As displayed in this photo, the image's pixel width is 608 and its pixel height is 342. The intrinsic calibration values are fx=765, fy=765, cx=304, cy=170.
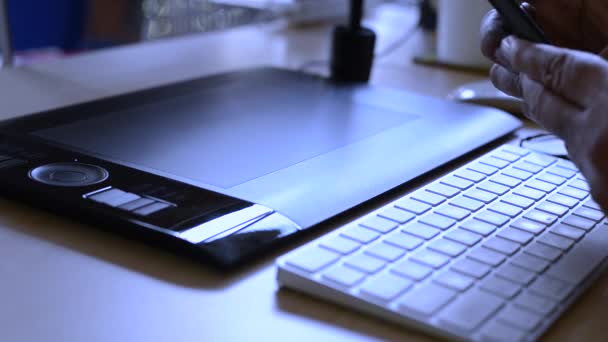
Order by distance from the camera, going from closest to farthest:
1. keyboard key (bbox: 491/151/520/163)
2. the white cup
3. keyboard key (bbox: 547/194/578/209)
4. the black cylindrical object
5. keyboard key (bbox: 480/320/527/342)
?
keyboard key (bbox: 480/320/527/342)
keyboard key (bbox: 547/194/578/209)
keyboard key (bbox: 491/151/520/163)
the black cylindrical object
the white cup

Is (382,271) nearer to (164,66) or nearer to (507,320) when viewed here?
(507,320)

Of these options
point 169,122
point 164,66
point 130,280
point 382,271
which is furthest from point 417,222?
point 164,66

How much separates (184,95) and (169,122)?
12 cm

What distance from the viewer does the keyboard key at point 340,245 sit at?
0.52m

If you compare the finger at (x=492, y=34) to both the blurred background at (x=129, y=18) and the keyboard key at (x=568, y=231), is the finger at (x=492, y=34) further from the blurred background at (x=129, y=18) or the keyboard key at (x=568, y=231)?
the blurred background at (x=129, y=18)

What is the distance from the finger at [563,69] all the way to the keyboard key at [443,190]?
12 centimetres

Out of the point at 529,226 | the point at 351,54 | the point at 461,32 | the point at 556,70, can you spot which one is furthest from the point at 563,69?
the point at 461,32

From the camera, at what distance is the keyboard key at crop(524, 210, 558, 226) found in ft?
1.98

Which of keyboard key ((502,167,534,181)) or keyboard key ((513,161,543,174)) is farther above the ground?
keyboard key ((513,161,543,174))

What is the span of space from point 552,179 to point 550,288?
0.22 m

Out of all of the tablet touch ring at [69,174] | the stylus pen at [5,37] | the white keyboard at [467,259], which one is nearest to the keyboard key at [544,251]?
the white keyboard at [467,259]

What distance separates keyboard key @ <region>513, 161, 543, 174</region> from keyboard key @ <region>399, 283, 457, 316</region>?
28 centimetres

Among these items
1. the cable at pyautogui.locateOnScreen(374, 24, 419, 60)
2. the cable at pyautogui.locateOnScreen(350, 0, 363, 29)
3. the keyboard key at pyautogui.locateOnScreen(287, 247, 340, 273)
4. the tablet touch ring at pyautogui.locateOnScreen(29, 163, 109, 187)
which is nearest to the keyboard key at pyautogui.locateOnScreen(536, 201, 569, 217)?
the keyboard key at pyautogui.locateOnScreen(287, 247, 340, 273)

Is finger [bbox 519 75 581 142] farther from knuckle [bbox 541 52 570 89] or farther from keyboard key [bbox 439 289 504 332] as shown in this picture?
keyboard key [bbox 439 289 504 332]
